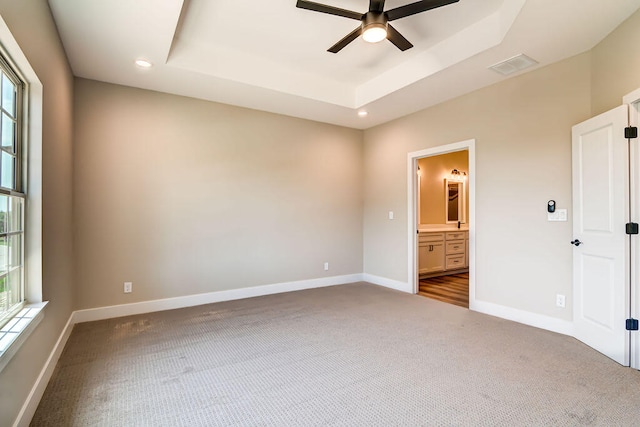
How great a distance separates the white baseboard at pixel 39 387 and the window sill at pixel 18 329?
0.40m

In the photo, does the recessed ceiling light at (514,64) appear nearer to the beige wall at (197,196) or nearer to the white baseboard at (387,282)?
the beige wall at (197,196)

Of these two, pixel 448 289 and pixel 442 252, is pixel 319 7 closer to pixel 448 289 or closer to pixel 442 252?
pixel 448 289

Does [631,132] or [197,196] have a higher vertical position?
[631,132]

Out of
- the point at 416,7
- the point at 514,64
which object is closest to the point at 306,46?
the point at 416,7

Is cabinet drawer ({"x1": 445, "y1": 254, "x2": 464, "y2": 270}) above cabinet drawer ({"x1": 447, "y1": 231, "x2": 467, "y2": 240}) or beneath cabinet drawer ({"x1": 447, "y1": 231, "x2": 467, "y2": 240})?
beneath

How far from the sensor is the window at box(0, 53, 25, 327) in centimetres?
180

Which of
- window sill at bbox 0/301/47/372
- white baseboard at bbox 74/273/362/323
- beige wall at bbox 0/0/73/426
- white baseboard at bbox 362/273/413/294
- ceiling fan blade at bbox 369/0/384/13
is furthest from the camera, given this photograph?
white baseboard at bbox 362/273/413/294

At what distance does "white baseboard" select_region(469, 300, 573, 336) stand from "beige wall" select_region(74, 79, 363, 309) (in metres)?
2.26

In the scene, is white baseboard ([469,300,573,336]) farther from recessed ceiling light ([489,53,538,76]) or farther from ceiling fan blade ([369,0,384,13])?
ceiling fan blade ([369,0,384,13])

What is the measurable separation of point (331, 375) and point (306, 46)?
3.18m

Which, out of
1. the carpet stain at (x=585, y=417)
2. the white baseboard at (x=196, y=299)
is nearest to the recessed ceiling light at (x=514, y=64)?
the carpet stain at (x=585, y=417)

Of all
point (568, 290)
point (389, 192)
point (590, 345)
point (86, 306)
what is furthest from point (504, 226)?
point (86, 306)

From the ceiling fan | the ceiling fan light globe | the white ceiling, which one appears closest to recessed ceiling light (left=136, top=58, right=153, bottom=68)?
the white ceiling

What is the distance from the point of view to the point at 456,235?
6.34 meters
